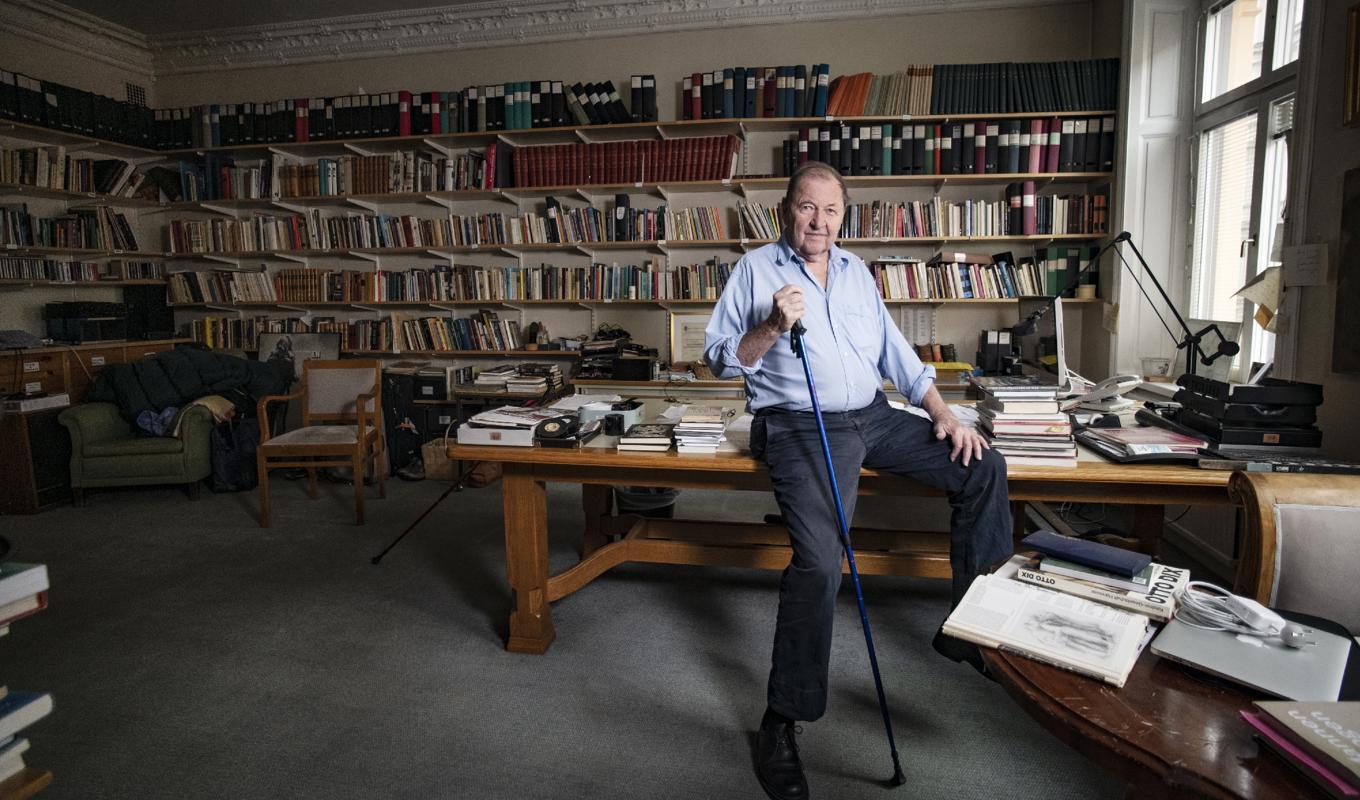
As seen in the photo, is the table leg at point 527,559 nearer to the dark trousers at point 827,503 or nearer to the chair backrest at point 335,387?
the dark trousers at point 827,503

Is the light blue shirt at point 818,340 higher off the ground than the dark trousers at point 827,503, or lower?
higher

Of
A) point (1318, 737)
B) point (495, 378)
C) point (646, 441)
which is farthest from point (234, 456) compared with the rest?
point (1318, 737)

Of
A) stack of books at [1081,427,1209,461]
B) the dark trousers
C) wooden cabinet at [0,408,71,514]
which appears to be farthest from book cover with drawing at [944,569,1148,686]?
wooden cabinet at [0,408,71,514]

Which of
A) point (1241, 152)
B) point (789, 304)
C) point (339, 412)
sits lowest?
point (339, 412)

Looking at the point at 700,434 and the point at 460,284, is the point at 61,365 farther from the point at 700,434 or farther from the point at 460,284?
the point at 700,434

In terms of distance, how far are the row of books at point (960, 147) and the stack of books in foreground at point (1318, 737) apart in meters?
3.90

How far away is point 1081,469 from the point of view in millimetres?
1874

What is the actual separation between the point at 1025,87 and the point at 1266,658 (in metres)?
3.94

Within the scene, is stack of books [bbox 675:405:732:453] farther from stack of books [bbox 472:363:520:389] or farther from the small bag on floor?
the small bag on floor

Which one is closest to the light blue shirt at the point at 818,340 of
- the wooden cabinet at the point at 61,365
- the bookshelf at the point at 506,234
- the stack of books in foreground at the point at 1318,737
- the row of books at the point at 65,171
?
the stack of books in foreground at the point at 1318,737

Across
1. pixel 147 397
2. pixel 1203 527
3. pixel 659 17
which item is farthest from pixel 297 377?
pixel 1203 527

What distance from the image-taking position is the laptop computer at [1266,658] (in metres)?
0.90

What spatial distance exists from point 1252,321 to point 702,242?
2760 mm

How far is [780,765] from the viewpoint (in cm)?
171
